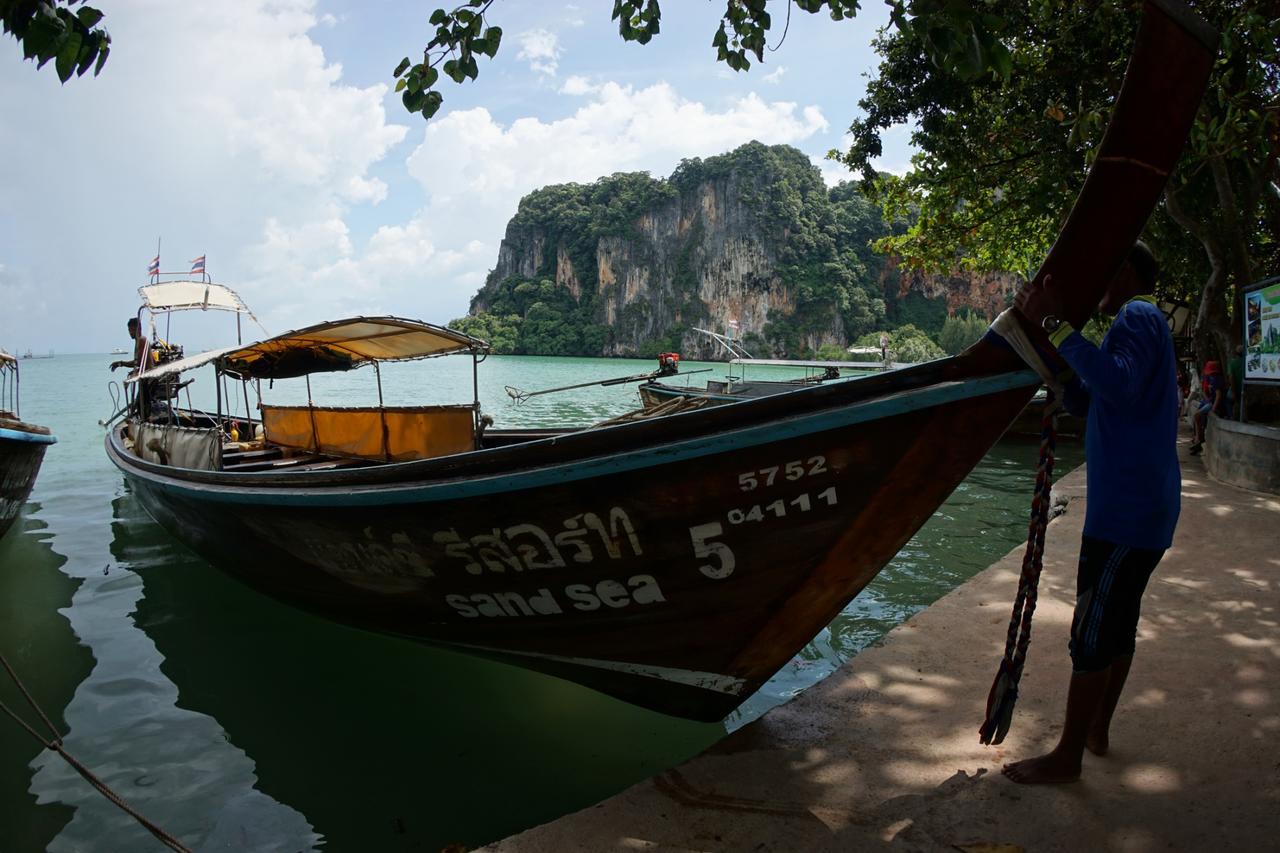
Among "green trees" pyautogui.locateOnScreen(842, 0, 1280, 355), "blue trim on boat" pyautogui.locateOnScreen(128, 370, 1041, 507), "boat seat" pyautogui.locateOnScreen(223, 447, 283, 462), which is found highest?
"green trees" pyautogui.locateOnScreen(842, 0, 1280, 355)

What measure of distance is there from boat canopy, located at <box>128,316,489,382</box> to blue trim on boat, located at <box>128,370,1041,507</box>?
8.69 feet

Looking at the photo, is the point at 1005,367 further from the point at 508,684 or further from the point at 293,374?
the point at 293,374

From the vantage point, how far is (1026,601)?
240 centimetres

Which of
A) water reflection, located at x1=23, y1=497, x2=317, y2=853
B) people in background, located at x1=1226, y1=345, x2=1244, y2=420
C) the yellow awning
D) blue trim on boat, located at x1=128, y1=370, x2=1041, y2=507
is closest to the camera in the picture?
blue trim on boat, located at x1=128, y1=370, x2=1041, y2=507

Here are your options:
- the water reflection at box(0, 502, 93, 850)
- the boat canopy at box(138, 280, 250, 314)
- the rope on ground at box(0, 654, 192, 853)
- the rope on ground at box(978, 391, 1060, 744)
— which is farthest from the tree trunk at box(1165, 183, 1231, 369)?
the boat canopy at box(138, 280, 250, 314)

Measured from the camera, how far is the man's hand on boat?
217 cm

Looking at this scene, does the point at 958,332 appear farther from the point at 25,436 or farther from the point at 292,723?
the point at 292,723

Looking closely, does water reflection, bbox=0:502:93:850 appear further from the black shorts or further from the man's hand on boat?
the man's hand on boat

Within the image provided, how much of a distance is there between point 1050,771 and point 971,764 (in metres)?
0.26

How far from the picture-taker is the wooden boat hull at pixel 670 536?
8.32 feet

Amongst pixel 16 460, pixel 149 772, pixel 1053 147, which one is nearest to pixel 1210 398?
pixel 1053 147

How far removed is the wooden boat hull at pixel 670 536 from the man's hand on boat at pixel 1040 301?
0.64ft

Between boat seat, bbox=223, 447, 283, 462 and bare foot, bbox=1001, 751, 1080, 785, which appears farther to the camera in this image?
boat seat, bbox=223, 447, 283, 462

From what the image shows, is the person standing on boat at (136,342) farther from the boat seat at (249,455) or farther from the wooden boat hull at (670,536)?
the wooden boat hull at (670,536)
